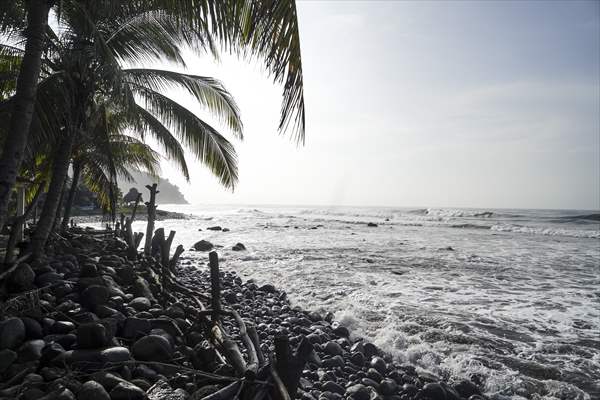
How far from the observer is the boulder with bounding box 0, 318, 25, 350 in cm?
314

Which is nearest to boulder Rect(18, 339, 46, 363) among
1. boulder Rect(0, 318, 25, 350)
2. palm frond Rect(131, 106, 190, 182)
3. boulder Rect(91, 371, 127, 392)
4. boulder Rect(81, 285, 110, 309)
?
boulder Rect(0, 318, 25, 350)

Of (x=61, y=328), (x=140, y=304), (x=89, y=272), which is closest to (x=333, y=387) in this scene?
(x=140, y=304)

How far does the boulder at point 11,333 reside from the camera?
314cm

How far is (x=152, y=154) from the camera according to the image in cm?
1368

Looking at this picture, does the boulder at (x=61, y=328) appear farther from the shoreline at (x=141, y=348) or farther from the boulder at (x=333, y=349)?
the boulder at (x=333, y=349)

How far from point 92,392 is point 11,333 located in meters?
1.47

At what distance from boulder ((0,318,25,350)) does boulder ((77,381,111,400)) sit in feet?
4.16

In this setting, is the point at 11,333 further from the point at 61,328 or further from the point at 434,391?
the point at 434,391

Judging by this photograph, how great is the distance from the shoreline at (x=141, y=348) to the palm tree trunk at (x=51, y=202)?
0.43 m

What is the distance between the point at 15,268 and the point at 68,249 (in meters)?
5.22

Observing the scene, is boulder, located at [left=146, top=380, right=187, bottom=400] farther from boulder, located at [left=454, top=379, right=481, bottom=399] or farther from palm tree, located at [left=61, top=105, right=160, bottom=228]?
palm tree, located at [left=61, top=105, right=160, bottom=228]

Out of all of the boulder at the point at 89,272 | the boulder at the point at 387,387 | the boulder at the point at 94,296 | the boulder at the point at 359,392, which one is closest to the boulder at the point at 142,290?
the boulder at the point at 89,272

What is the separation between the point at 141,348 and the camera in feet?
11.2

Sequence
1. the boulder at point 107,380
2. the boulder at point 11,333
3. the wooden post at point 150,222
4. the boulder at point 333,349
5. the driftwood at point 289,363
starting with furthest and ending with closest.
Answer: the wooden post at point 150,222, the boulder at point 333,349, the boulder at point 11,333, the boulder at point 107,380, the driftwood at point 289,363
